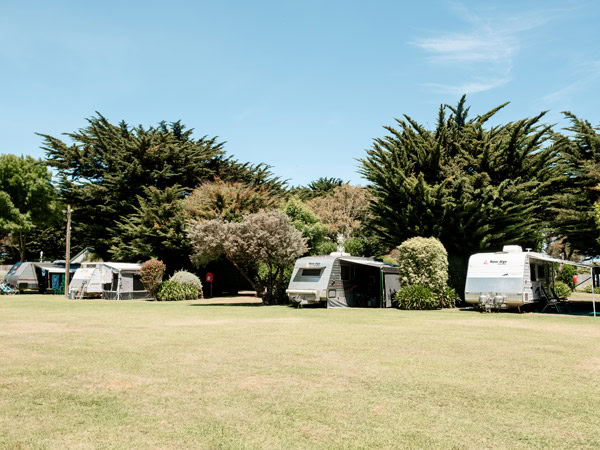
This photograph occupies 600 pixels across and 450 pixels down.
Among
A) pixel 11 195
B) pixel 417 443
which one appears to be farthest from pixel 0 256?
pixel 417 443

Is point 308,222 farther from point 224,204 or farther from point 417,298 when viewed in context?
point 417,298

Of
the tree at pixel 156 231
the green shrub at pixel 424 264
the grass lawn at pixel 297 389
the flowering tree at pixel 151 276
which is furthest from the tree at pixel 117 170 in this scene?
the grass lawn at pixel 297 389

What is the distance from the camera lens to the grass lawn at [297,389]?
17.5 feet

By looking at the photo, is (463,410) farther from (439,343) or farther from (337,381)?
(439,343)

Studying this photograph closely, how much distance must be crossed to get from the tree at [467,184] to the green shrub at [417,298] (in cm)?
374

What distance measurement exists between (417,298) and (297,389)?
58.4ft

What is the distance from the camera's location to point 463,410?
6.26 m

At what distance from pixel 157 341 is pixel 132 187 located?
97.5ft

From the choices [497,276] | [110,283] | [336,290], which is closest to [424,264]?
[497,276]

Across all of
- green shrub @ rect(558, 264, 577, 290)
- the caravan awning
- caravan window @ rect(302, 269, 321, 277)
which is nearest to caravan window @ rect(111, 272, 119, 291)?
caravan window @ rect(302, 269, 321, 277)

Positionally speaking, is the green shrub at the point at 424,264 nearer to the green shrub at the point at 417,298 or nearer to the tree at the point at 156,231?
the green shrub at the point at 417,298

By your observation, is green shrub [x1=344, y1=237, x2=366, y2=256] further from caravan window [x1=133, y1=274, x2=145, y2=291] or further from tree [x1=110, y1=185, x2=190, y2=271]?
caravan window [x1=133, y1=274, x2=145, y2=291]

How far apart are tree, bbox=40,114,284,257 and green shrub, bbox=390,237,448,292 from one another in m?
20.7

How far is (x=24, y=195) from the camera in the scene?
45281 millimetres
